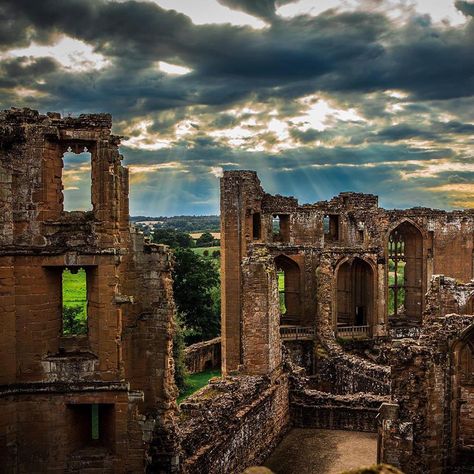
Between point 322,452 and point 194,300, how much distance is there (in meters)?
21.2

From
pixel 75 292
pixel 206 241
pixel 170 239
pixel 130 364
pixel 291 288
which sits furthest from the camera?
pixel 206 241

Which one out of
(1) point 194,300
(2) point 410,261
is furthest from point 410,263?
(1) point 194,300

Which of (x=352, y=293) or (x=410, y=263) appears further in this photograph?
(x=410, y=263)

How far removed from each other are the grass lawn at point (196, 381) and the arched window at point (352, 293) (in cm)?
687

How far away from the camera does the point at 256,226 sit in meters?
30.1

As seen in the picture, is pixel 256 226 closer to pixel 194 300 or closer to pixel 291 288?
pixel 291 288

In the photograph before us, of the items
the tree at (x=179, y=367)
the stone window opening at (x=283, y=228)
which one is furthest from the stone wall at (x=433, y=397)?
the stone window opening at (x=283, y=228)

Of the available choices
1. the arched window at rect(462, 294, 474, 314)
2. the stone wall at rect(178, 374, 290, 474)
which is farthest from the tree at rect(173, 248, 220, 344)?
the arched window at rect(462, 294, 474, 314)

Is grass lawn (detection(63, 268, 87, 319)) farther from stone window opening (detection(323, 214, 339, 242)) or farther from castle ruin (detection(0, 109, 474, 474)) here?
castle ruin (detection(0, 109, 474, 474))

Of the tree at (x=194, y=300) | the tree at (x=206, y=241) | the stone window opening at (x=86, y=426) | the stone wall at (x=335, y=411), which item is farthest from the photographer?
the tree at (x=206, y=241)

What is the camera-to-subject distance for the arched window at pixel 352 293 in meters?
30.7

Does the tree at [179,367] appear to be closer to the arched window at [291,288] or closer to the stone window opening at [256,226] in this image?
the arched window at [291,288]

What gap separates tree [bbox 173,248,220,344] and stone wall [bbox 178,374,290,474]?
61.6 ft

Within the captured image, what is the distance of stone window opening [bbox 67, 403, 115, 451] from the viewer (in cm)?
1089
